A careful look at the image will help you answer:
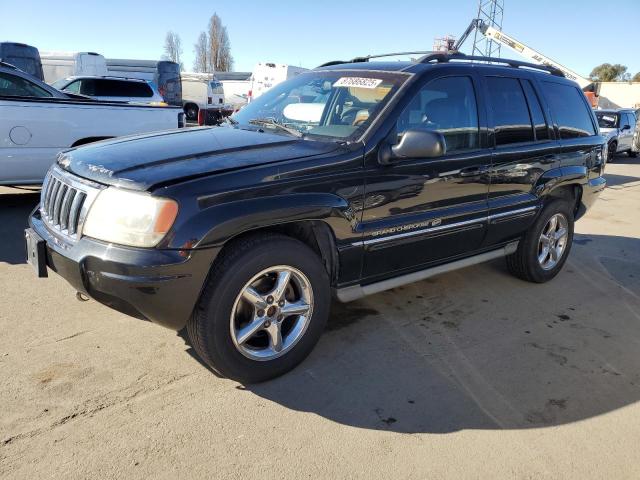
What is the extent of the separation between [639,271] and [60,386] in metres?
5.61

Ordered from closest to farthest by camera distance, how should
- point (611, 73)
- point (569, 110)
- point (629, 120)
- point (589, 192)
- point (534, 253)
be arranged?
point (534, 253) → point (569, 110) → point (589, 192) → point (629, 120) → point (611, 73)

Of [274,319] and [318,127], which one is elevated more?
[318,127]

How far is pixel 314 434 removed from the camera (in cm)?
261

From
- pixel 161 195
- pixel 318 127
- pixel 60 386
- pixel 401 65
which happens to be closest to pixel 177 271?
pixel 161 195

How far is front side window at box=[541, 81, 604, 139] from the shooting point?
4.70 meters

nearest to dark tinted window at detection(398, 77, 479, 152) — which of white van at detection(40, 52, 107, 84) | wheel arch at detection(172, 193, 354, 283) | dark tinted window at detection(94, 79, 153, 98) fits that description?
wheel arch at detection(172, 193, 354, 283)

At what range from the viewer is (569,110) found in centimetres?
492

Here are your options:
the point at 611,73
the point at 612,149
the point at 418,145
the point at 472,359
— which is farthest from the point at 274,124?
the point at 611,73

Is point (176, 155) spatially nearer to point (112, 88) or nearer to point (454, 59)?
point (454, 59)

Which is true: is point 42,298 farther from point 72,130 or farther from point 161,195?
point 72,130

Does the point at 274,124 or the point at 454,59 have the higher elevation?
the point at 454,59

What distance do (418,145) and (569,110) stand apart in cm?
260

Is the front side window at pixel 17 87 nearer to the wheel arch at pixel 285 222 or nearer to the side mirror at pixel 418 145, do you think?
the wheel arch at pixel 285 222

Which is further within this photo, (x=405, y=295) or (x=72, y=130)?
(x=72, y=130)
